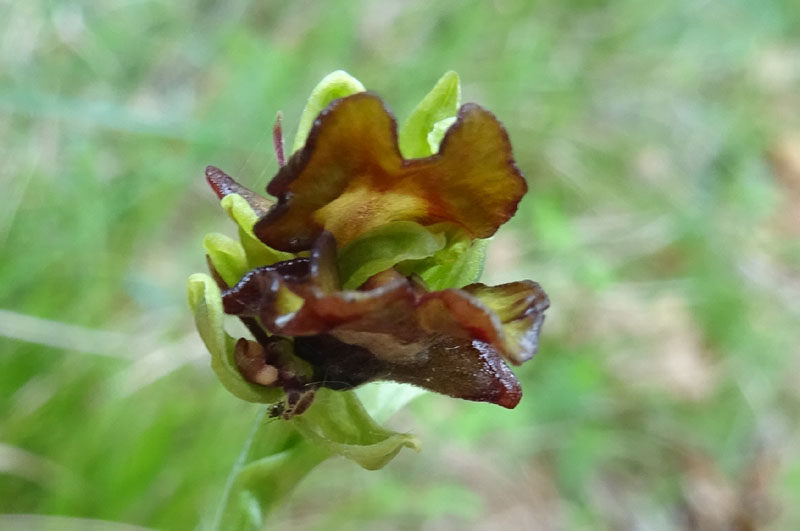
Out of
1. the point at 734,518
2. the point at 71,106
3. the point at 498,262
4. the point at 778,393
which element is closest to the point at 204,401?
the point at 71,106

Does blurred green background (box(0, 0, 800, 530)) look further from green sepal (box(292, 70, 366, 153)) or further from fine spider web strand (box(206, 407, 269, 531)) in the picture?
green sepal (box(292, 70, 366, 153))

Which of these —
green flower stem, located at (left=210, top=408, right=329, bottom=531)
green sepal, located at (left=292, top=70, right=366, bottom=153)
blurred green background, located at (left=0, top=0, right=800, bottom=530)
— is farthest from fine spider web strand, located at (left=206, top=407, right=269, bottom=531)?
blurred green background, located at (left=0, top=0, right=800, bottom=530)

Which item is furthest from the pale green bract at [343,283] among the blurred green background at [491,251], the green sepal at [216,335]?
the blurred green background at [491,251]

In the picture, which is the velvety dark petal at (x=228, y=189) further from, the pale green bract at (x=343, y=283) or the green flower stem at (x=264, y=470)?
the green flower stem at (x=264, y=470)

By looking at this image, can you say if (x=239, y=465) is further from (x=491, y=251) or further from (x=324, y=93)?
(x=491, y=251)

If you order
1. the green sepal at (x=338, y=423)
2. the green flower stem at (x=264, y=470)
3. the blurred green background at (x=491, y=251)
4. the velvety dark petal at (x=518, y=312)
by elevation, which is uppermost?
the velvety dark petal at (x=518, y=312)
